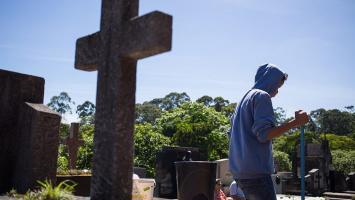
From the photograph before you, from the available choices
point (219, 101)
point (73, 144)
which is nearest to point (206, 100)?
point (219, 101)

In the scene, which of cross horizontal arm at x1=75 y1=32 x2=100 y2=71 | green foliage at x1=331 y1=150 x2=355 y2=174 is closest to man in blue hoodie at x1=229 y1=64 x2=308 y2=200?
cross horizontal arm at x1=75 y1=32 x2=100 y2=71

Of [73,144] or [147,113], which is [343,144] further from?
[73,144]

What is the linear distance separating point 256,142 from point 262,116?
0.22 m

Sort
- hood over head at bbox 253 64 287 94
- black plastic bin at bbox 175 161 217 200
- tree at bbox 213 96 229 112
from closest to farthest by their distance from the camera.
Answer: hood over head at bbox 253 64 287 94 → black plastic bin at bbox 175 161 217 200 → tree at bbox 213 96 229 112

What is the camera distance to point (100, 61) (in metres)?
3.64

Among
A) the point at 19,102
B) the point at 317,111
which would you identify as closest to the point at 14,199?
the point at 19,102

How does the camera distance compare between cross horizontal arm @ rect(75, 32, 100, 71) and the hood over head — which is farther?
cross horizontal arm @ rect(75, 32, 100, 71)

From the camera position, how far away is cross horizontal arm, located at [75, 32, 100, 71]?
3816 millimetres

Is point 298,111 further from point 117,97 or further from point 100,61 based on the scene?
point 100,61

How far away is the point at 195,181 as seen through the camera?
6.30m

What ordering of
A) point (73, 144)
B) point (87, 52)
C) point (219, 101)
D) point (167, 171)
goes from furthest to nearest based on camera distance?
point (219, 101), point (73, 144), point (167, 171), point (87, 52)

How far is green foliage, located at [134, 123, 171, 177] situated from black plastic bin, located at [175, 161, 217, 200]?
14.9 meters

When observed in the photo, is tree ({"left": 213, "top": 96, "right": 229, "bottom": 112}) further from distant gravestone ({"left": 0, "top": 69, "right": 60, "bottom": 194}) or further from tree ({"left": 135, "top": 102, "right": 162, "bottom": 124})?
distant gravestone ({"left": 0, "top": 69, "right": 60, "bottom": 194})

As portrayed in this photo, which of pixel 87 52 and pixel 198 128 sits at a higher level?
pixel 198 128
